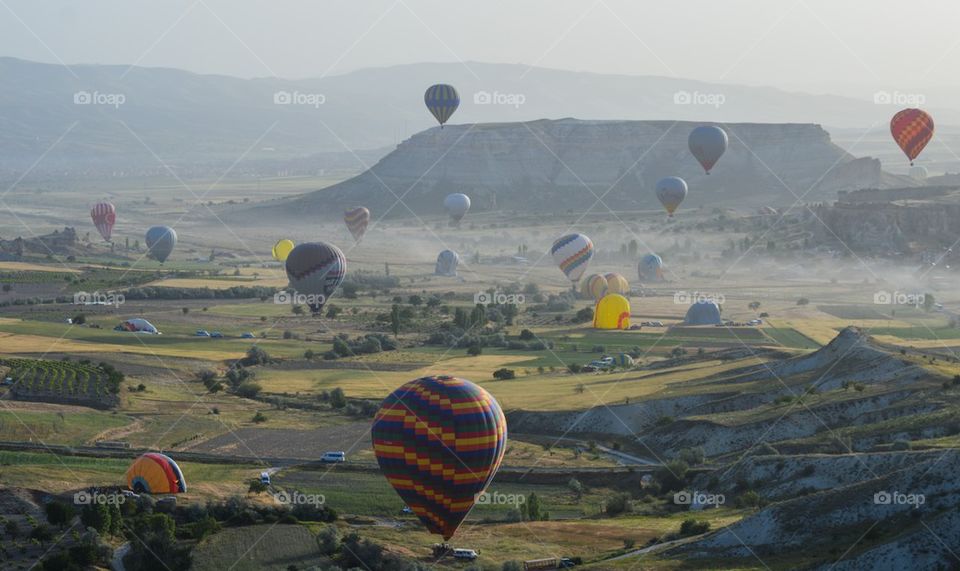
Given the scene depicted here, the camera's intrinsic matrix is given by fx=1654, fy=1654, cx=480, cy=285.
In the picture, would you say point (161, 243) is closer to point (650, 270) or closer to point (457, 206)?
point (650, 270)

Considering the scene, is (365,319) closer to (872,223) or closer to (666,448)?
(666,448)

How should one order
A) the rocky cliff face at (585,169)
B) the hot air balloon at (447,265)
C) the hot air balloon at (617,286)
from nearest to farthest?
1. the hot air balloon at (617,286)
2. the hot air balloon at (447,265)
3. the rocky cliff face at (585,169)

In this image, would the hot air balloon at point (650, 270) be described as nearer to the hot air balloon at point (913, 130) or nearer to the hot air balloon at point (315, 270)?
the hot air balloon at point (913, 130)

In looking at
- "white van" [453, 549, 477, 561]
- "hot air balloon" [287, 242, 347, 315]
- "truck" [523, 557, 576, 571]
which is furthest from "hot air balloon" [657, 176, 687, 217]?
"truck" [523, 557, 576, 571]

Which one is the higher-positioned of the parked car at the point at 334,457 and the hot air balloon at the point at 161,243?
the hot air balloon at the point at 161,243

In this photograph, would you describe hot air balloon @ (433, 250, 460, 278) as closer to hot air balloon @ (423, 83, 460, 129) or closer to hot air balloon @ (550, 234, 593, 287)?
hot air balloon @ (550, 234, 593, 287)

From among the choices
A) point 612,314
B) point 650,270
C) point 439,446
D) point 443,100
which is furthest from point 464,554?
point 443,100

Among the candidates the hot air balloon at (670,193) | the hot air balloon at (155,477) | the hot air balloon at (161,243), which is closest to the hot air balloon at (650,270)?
the hot air balloon at (670,193)
